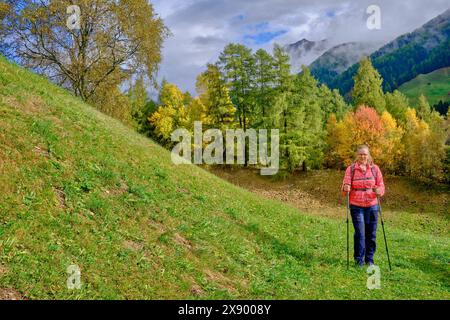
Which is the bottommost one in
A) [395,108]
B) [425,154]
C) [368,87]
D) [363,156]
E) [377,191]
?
[377,191]

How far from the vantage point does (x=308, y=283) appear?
1115 cm

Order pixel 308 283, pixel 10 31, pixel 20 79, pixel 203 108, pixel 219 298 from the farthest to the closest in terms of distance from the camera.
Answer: pixel 203 108 < pixel 10 31 < pixel 20 79 < pixel 308 283 < pixel 219 298

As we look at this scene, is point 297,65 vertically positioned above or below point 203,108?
above

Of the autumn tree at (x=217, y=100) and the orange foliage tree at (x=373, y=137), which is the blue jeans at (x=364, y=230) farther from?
the autumn tree at (x=217, y=100)

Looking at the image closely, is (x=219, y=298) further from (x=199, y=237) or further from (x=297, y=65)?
(x=297, y=65)

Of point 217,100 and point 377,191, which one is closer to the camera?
point 377,191

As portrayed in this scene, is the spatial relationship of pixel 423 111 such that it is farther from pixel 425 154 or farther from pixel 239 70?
pixel 239 70

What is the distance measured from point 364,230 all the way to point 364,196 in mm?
1155

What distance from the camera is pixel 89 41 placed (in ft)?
103

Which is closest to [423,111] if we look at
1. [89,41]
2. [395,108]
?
[395,108]

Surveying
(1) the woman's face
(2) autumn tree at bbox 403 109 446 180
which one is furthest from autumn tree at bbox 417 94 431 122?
(1) the woman's face

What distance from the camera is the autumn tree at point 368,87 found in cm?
6272
